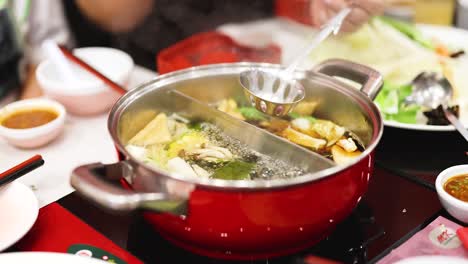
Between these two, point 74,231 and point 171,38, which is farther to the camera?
point 171,38

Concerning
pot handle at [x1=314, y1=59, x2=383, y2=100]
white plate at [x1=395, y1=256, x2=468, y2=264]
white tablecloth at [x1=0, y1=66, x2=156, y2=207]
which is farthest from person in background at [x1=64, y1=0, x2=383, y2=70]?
white plate at [x1=395, y1=256, x2=468, y2=264]

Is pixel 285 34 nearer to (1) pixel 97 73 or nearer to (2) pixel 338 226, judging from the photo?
(1) pixel 97 73

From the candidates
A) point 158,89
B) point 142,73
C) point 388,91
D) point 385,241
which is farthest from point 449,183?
point 142,73

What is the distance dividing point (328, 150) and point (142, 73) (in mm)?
1100

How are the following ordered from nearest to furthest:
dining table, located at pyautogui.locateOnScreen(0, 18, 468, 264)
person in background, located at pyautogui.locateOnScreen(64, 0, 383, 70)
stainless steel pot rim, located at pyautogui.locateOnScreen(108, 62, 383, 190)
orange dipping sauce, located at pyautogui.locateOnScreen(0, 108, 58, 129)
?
1. stainless steel pot rim, located at pyautogui.locateOnScreen(108, 62, 383, 190)
2. dining table, located at pyautogui.locateOnScreen(0, 18, 468, 264)
3. orange dipping sauce, located at pyautogui.locateOnScreen(0, 108, 58, 129)
4. person in background, located at pyautogui.locateOnScreen(64, 0, 383, 70)

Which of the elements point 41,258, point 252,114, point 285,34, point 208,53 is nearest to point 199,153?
point 252,114

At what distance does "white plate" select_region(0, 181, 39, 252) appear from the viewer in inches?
48.1

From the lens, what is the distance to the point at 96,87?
180cm

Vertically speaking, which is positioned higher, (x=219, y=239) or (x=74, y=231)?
(x=219, y=239)

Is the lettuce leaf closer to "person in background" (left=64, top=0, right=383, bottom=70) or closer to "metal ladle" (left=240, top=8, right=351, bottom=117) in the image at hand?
"metal ladle" (left=240, top=8, right=351, bottom=117)

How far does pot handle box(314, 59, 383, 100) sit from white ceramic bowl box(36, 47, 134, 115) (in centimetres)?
74

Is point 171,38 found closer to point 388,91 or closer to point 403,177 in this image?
point 388,91

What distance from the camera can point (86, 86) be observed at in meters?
1.79

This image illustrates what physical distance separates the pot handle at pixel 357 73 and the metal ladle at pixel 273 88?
0.09 m
